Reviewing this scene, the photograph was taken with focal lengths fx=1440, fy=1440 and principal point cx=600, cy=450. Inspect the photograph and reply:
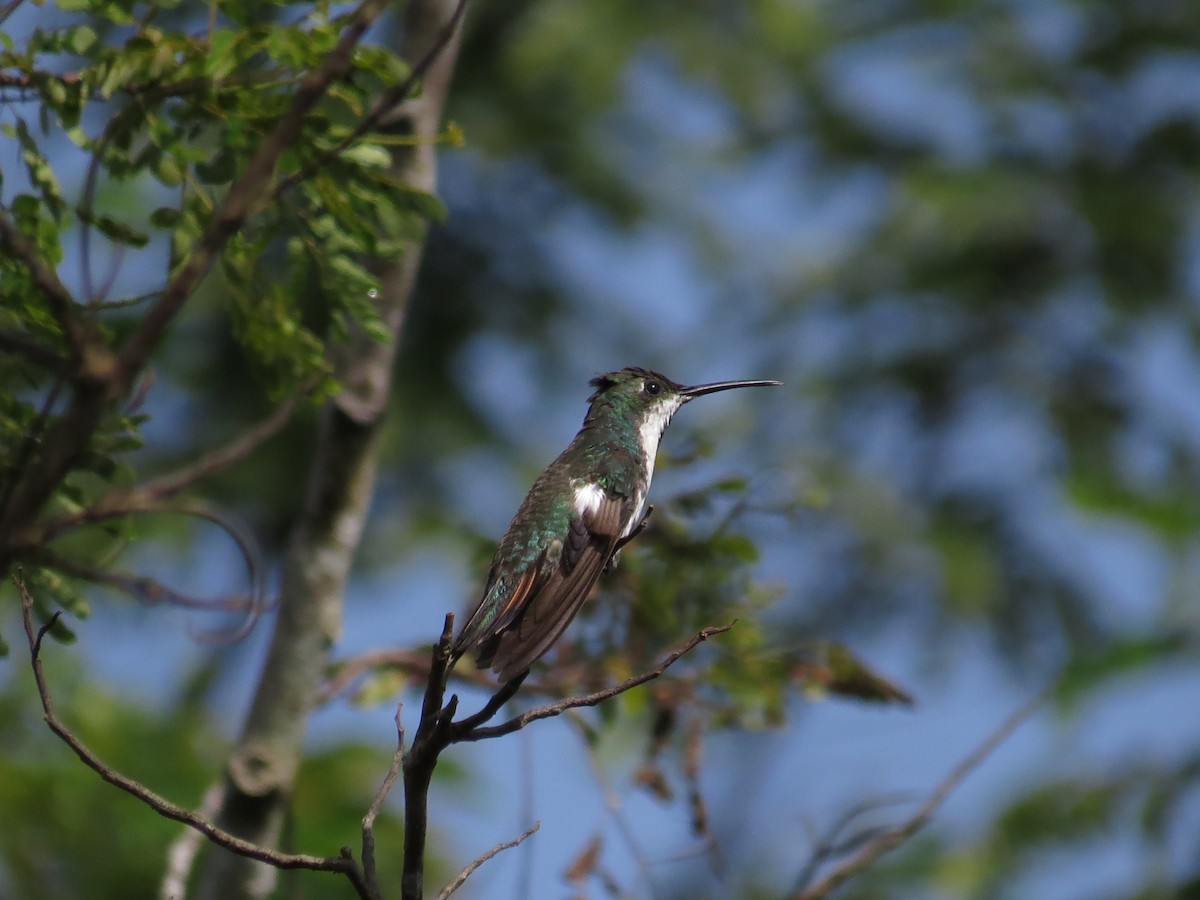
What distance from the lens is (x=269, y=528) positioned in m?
10.1

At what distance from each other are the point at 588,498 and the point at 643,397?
2.51 ft

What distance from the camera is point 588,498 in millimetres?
3623

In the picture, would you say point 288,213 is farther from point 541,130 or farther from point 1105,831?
point 541,130

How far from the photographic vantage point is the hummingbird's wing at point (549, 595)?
278 cm

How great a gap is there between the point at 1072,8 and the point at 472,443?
6.46 m

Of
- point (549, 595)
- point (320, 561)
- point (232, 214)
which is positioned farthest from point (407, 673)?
point (232, 214)

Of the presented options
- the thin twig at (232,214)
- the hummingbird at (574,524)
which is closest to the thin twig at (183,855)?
the hummingbird at (574,524)

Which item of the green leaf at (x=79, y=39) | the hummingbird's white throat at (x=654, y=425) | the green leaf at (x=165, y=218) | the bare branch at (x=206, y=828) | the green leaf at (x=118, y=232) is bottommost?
the bare branch at (x=206, y=828)

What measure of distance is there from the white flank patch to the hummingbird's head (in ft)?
1.59

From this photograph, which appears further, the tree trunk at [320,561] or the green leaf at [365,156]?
the tree trunk at [320,561]

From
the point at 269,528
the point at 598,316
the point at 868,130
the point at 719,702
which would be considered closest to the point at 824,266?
the point at 868,130

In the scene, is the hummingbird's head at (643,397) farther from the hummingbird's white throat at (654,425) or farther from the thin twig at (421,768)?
the thin twig at (421,768)

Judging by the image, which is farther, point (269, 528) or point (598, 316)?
point (598, 316)

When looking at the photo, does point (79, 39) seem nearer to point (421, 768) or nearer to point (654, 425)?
point (421, 768)
